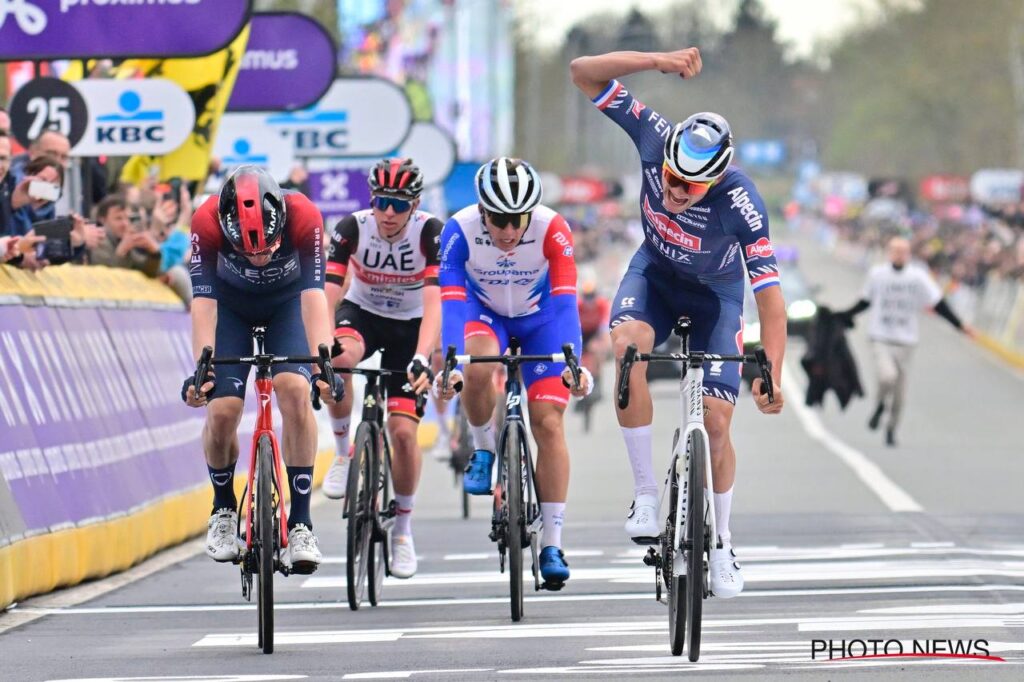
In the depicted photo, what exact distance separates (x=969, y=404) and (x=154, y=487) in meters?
22.6

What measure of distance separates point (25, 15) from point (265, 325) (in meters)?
4.77

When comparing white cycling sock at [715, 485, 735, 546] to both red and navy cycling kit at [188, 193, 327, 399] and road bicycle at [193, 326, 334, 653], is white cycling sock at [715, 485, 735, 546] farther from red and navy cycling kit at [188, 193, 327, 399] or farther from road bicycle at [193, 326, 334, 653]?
red and navy cycling kit at [188, 193, 327, 399]

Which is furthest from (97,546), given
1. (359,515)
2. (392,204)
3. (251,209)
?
(251,209)

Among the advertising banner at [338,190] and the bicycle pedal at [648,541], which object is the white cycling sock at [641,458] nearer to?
the bicycle pedal at [648,541]

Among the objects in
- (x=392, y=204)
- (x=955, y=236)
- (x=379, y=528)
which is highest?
(x=955, y=236)

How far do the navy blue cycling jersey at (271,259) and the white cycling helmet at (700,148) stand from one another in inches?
63.4

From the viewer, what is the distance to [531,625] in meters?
9.71

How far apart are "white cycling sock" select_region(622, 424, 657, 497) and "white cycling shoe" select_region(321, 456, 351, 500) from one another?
2.31m

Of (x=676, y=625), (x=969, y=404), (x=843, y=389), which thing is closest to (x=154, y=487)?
(x=676, y=625)

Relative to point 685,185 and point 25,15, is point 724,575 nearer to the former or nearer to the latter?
point 685,185

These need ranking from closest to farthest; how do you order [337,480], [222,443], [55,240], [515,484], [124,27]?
[222,443] < [515,484] < [337,480] < [55,240] < [124,27]

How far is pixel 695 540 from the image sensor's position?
8414mm

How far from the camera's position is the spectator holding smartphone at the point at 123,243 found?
49.3 feet

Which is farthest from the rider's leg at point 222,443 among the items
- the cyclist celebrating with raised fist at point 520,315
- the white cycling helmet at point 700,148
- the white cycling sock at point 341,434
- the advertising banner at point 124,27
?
the advertising banner at point 124,27
